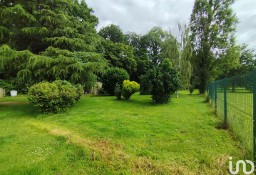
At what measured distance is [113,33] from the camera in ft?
112

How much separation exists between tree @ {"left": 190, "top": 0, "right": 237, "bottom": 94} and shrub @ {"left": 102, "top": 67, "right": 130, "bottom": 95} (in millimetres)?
11660

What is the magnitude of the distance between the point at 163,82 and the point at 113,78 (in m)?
4.84

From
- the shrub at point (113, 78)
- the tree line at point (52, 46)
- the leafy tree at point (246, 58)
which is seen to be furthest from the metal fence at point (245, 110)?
the leafy tree at point (246, 58)

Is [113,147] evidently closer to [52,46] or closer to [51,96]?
[51,96]

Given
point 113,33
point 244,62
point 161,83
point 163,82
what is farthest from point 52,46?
point 244,62

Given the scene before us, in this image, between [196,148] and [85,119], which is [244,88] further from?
[85,119]

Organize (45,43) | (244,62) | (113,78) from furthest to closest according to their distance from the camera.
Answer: (244,62) < (113,78) < (45,43)

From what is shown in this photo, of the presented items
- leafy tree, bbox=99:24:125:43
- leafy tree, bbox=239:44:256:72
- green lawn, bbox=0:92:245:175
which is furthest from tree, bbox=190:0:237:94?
green lawn, bbox=0:92:245:175

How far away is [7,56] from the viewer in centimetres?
834

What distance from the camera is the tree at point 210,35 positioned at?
2162 centimetres

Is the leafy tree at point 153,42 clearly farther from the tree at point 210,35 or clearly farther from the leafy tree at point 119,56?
the tree at point 210,35

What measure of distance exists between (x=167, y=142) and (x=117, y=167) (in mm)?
1615

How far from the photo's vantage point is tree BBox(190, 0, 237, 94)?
70.9ft

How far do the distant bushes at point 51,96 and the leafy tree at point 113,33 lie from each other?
1090 inches
